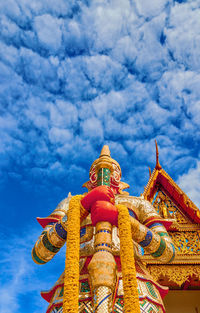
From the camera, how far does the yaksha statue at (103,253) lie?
95.0 inches

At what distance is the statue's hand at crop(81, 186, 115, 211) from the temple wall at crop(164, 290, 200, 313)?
14.7 feet

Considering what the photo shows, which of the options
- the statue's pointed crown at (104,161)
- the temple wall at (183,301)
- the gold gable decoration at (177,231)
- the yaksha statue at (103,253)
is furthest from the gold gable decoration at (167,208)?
the statue's pointed crown at (104,161)

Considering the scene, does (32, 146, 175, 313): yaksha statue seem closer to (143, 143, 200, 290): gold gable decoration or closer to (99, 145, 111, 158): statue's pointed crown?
(99, 145, 111, 158): statue's pointed crown

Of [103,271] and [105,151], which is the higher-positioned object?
[105,151]

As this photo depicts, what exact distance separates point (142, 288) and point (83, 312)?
0.71 m

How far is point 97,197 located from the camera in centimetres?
299

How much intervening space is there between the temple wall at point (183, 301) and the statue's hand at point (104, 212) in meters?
4.43

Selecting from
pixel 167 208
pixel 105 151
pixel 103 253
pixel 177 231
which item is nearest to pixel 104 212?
pixel 103 253

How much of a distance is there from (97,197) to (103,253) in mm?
642

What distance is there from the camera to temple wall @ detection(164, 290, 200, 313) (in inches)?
238

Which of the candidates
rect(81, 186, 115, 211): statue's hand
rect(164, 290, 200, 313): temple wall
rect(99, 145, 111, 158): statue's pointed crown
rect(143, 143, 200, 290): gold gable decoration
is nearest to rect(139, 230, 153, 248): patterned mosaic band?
rect(81, 186, 115, 211): statue's hand

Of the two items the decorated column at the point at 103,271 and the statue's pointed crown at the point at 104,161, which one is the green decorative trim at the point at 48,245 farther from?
the statue's pointed crown at the point at 104,161

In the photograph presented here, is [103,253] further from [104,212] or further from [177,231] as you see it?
[177,231]

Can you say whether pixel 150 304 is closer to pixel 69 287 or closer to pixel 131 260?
pixel 131 260
